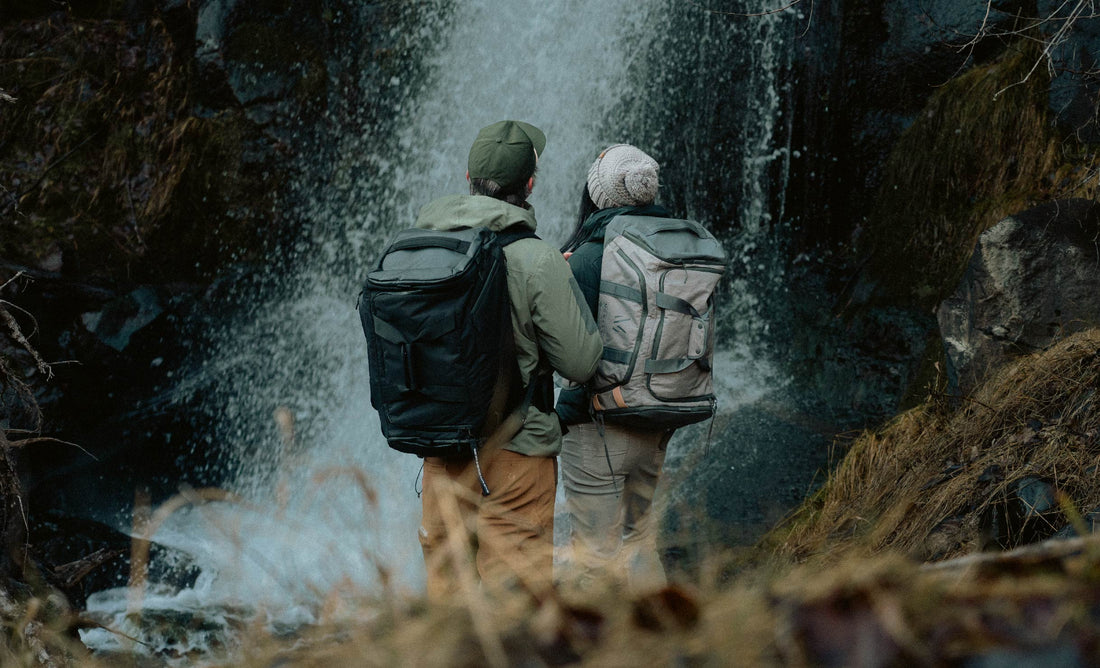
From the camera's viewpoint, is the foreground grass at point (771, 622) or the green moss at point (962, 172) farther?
the green moss at point (962, 172)

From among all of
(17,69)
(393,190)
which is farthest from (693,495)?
(17,69)

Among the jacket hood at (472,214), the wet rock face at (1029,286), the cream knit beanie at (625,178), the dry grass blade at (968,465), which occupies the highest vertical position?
the cream knit beanie at (625,178)

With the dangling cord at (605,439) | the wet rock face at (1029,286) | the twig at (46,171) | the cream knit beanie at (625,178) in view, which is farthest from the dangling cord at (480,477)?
the twig at (46,171)

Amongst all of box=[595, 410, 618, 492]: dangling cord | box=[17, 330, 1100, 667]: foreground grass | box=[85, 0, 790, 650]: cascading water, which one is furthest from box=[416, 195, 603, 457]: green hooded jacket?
box=[85, 0, 790, 650]: cascading water

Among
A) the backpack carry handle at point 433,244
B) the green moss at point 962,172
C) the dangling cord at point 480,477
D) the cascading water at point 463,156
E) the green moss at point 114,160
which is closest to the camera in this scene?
the backpack carry handle at point 433,244

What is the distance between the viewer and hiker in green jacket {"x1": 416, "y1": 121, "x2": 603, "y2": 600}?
290 centimetres

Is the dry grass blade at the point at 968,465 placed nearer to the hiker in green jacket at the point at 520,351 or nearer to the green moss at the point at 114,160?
the hiker in green jacket at the point at 520,351

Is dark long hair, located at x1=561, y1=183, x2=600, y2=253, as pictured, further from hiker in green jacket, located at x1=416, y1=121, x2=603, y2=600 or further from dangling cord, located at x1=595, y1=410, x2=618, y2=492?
Answer: dangling cord, located at x1=595, y1=410, x2=618, y2=492

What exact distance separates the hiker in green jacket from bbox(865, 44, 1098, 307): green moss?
4014 millimetres

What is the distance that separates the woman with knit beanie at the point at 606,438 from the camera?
130 inches

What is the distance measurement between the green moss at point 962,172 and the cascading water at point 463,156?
134cm

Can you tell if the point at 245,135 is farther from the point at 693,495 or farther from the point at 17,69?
the point at 693,495

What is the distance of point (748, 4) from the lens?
7.65 m

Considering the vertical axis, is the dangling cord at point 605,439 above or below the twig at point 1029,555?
below
